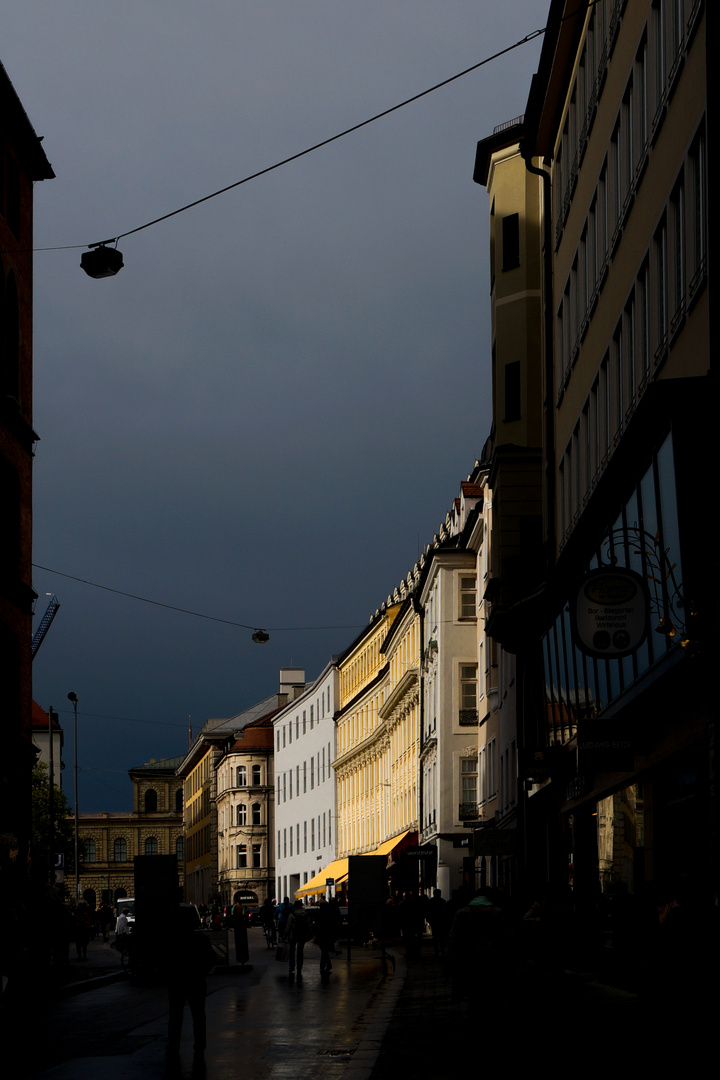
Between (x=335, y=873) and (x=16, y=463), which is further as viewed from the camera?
(x=335, y=873)

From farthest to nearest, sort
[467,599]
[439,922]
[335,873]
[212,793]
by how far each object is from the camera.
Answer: [212,793]
[335,873]
[467,599]
[439,922]

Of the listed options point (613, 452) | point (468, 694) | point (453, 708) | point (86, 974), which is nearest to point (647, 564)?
point (613, 452)

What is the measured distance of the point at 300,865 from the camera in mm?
113562

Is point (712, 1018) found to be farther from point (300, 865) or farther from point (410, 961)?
point (300, 865)

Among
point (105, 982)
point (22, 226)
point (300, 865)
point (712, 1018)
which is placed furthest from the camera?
point (300, 865)

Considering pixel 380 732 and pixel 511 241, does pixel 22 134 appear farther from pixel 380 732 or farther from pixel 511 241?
pixel 380 732

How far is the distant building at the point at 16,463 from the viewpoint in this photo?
36469 millimetres

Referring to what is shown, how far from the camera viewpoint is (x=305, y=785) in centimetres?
11556

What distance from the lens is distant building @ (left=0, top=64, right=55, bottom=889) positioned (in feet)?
120

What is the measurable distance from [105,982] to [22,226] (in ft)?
58.4

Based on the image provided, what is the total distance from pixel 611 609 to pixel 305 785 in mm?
98758

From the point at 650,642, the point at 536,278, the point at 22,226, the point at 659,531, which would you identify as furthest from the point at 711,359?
the point at 22,226

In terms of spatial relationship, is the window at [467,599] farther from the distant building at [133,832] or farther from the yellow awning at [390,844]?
the distant building at [133,832]

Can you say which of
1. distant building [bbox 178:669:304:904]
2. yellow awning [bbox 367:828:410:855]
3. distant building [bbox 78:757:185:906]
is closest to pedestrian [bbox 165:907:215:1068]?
yellow awning [bbox 367:828:410:855]
